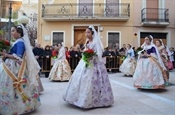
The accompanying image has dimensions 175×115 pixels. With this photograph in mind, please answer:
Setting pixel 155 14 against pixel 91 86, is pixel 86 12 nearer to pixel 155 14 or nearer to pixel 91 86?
pixel 155 14

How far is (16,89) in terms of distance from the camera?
452cm

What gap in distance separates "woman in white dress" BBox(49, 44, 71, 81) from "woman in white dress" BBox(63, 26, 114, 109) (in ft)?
15.0

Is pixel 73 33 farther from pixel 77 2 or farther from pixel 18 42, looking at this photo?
pixel 18 42

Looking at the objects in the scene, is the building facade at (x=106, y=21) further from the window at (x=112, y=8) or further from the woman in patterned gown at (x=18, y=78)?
the woman in patterned gown at (x=18, y=78)

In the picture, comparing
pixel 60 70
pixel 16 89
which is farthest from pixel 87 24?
pixel 16 89

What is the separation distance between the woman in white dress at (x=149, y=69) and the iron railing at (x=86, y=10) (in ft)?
36.9

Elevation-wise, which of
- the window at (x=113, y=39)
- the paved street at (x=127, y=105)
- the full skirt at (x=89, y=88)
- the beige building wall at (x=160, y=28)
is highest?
the beige building wall at (x=160, y=28)

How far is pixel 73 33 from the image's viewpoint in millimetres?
18859

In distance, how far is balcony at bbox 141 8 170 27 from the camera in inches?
717

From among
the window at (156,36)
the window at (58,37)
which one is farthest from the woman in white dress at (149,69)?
the window at (58,37)

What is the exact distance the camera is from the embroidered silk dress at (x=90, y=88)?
5.12 m

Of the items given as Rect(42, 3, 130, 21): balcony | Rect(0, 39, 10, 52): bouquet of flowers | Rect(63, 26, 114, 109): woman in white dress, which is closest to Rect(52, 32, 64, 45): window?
Rect(42, 3, 130, 21): balcony

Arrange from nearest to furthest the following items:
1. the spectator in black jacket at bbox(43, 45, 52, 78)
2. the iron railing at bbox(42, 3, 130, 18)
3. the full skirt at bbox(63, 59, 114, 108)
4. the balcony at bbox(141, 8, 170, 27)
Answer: the full skirt at bbox(63, 59, 114, 108) < the spectator in black jacket at bbox(43, 45, 52, 78) < the balcony at bbox(141, 8, 170, 27) < the iron railing at bbox(42, 3, 130, 18)

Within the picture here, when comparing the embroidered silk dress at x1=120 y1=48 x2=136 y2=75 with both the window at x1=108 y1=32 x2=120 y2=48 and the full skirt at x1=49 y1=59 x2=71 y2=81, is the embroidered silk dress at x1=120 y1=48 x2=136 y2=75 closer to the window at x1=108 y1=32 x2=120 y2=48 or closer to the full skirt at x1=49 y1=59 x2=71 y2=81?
the full skirt at x1=49 y1=59 x2=71 y2=81
